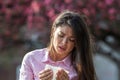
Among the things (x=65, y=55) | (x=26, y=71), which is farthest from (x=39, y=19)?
(x=26, y=71)

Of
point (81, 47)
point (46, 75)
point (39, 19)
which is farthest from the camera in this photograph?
point (39, 19)

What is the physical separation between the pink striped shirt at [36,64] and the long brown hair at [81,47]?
55 mm

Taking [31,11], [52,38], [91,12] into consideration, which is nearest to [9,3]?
[31,11]

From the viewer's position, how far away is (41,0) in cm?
1091

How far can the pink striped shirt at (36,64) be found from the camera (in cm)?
355

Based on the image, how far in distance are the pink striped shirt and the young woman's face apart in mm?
80

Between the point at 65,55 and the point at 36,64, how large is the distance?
0.22 metres

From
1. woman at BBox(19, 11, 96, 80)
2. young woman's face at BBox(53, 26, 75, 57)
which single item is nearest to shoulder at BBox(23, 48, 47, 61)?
woman at BBox(19, 11, 96, 80)

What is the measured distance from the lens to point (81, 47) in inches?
144

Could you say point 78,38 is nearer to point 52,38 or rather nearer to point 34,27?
point 52,38

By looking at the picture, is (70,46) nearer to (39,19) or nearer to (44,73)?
(44,73)

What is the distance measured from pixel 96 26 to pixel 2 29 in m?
2.00

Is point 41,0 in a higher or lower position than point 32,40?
higher

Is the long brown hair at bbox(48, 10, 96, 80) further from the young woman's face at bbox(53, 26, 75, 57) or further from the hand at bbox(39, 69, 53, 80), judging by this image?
the hand at bbox(39, 69, 53, 80)
